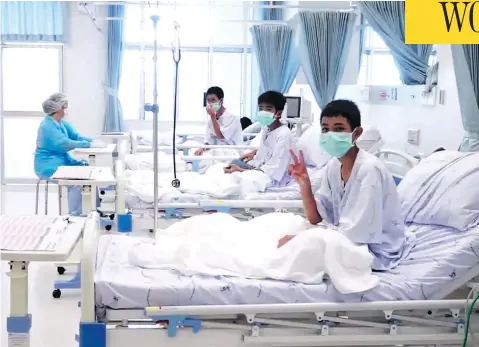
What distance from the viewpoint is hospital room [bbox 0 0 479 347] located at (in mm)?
2275

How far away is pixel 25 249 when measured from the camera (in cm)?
185

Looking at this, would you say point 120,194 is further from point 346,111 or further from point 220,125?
point 220,125

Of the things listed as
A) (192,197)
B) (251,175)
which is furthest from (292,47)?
(192,197)

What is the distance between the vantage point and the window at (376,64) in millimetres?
8297

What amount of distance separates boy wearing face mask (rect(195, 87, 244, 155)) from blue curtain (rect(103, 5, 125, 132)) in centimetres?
243

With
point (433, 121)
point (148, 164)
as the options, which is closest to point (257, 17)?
point (148, 164)

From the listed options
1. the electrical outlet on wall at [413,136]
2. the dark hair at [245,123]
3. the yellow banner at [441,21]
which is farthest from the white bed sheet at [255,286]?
the dark hair at [245,123]

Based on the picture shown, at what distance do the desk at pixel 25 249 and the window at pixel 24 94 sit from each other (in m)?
6.68

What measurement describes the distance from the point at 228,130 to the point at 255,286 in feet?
12.9

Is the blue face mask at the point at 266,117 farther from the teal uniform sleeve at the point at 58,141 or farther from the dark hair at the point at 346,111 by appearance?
the dark hair at the point at 346,111

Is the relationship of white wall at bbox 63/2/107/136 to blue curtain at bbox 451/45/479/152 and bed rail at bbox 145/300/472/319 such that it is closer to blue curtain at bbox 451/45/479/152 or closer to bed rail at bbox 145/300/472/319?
blue curtain at bbox 451/45/479/152

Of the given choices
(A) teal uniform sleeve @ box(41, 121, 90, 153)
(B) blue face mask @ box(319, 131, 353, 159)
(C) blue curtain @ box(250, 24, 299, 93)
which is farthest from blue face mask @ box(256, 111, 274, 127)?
(C) blue curtain @ box(250, 24, 299, 93)

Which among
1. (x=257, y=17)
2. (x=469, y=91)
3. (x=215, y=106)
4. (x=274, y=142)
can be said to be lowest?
(x=274, y=142)

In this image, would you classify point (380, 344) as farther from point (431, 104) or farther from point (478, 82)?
point (431, 104)
